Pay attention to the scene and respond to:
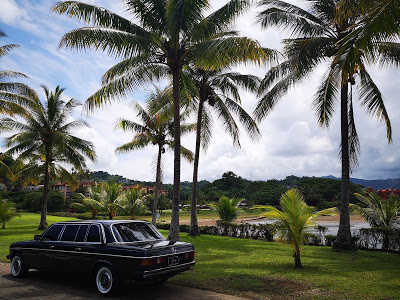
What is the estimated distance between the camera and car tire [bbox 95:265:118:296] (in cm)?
623

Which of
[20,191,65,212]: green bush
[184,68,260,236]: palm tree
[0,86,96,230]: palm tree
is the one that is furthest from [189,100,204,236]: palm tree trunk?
[20,191,65,212]: green bush

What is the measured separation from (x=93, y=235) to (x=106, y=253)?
2.28ft

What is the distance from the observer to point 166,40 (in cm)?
1244

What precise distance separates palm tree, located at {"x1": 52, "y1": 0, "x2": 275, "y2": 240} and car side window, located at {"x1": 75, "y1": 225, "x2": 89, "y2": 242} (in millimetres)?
4806

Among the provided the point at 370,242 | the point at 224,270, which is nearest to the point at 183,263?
the point at 224,270

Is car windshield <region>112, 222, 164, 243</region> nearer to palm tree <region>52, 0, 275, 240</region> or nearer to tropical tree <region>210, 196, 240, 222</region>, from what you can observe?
palm tree <region>52, 0, 275, 240</region>

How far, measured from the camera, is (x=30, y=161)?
25078 millimetres

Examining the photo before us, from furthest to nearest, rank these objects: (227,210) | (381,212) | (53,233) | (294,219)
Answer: (227,210), (381,212), (294,219), (53,233)

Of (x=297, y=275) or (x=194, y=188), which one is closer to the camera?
(x=297, y=275)

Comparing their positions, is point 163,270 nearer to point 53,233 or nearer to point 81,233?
point 81,233

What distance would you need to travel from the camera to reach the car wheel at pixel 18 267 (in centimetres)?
802

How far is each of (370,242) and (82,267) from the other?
12.3 m

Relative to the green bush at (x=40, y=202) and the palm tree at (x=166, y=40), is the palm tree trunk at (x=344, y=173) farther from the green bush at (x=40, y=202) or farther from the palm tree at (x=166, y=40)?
the green bush at (x=40, y=202)

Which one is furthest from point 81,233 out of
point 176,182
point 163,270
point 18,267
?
point 176,182
